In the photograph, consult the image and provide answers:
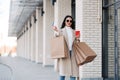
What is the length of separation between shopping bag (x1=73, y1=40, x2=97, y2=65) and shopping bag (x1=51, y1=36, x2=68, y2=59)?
220 millimetres

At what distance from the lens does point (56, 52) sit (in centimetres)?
799

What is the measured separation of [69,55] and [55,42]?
1.33 ft

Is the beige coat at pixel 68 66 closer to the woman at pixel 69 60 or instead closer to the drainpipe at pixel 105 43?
the woman at pixel 69 60

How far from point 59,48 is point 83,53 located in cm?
54

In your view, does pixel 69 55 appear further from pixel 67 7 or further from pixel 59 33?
pixel 67 7

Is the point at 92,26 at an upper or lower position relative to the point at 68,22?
lower

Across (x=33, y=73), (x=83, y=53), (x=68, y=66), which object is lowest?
(x=33, y=73)

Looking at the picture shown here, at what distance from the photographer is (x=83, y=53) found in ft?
25.5

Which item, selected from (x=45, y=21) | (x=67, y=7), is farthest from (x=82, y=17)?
(x=45, y=21)

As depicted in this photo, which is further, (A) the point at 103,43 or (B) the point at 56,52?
(A) the point at 103,43

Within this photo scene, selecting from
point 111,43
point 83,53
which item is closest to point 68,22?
point 83,53

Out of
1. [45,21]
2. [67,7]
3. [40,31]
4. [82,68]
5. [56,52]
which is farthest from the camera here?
[40,31]

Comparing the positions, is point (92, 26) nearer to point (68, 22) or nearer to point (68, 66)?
point (68, 22)

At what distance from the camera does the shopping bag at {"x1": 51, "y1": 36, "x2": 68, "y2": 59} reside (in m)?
7.89
